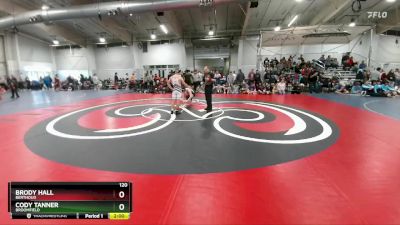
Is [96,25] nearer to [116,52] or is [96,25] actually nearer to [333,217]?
[116,52]

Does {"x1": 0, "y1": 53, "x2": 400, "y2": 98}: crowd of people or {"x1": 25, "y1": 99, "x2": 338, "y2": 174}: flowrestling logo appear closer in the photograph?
{"x1": 25, "y1": 99, "x2": 338, "y2": 174}: flowrestling logo

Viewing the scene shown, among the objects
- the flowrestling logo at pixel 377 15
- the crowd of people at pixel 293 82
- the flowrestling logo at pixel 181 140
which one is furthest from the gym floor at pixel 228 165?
the flowrestling logo at pixel 377 15

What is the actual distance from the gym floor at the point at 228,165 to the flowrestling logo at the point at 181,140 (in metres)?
0.02

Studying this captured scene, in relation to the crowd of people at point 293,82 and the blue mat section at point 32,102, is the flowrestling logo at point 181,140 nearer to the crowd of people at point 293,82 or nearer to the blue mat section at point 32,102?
the blue mat section at point 32,102

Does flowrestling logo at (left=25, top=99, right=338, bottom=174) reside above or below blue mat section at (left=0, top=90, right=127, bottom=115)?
below

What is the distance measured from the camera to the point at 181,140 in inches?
185

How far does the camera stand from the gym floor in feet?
7.69

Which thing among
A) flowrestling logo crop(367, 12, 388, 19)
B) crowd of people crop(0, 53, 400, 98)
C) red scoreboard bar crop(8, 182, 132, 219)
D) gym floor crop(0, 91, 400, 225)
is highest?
flowrestling logo crop(367, 12, 388, 19)

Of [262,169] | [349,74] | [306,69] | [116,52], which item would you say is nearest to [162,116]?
[262,169]

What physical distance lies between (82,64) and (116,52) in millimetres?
4833

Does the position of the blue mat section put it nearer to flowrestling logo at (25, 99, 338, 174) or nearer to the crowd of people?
the crowd of people

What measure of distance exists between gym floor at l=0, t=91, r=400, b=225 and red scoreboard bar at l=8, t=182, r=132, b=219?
Result: 0.56m

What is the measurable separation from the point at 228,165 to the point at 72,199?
232 centimetres

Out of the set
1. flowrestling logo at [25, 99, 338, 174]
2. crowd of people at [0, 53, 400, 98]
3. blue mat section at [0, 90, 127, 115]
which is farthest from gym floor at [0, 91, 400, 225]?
crowd of people at [0, 53, 400, 98]
